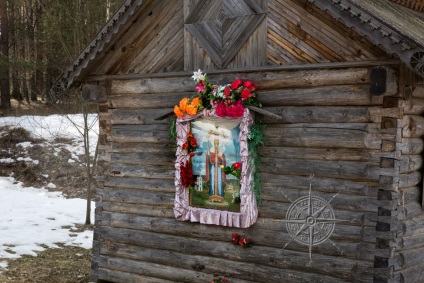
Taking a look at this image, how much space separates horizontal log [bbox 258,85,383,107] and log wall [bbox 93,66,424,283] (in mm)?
15

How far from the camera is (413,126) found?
7578 mm

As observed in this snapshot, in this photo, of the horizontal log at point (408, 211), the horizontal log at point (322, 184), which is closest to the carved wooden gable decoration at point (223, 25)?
the horizontal log at point (322, 184)

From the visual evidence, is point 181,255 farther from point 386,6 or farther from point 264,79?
point 386,6

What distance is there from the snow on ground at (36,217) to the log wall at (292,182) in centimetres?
375

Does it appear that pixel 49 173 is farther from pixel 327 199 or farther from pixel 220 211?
pixel 327 199

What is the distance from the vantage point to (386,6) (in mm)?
9594

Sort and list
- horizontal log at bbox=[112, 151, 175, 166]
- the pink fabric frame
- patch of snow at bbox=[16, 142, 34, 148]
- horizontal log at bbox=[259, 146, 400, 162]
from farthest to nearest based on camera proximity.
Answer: patch of snow at bbox=[16, 142, 34, 148] < horizontal log at bbox=[112, 151, 175, 166] < the pink fabric frame < horizontal log at bbox=[259, 146, 400, 162]

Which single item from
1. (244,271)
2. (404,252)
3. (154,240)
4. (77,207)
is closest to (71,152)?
(77,207)

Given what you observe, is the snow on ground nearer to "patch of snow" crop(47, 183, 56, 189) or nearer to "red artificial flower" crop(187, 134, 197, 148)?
"patch of snow" crop(47, 183, 56, 189)

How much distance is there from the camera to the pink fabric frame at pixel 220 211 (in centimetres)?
823

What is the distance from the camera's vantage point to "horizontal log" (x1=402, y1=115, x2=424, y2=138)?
7448 millimetres

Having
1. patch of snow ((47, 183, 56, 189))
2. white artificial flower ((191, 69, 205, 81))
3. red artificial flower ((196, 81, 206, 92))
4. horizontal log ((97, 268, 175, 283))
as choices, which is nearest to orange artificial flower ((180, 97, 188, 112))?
red artificial flower ((196, 81, 206, 92))

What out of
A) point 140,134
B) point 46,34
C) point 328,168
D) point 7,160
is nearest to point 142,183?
point 140,134

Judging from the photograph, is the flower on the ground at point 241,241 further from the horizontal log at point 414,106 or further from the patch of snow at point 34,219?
Answer: the patch of snow at point 34,219
